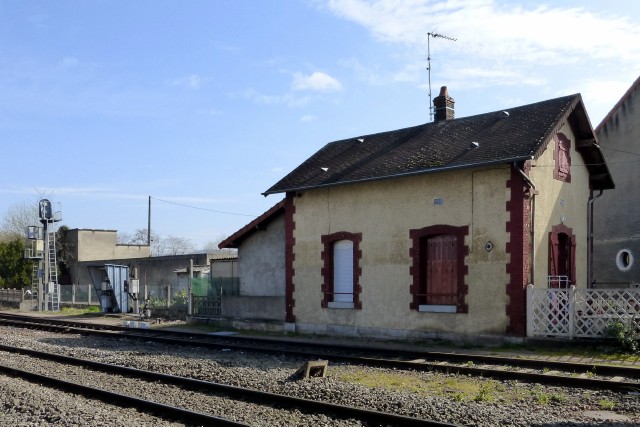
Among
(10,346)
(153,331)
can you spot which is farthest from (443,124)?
(10,346)

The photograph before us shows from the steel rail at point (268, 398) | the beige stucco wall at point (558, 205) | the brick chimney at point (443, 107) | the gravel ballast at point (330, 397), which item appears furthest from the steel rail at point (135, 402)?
the brick chimney at point (443, 107)

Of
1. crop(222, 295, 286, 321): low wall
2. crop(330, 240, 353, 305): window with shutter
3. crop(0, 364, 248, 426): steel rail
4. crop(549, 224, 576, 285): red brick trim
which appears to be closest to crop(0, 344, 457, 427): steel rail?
crop(0, 364, 248, 426): steel rail

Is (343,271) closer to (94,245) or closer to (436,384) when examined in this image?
(436,384)

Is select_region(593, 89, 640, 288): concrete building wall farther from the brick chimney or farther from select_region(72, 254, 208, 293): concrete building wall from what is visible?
select_region(72, 254, 208, 293): concrete building wall

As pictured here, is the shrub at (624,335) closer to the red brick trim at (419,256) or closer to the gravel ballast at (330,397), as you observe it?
the red brick trim at (419,256)

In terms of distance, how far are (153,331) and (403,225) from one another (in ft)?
30.4

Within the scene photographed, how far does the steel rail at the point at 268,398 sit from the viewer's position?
7875 mm

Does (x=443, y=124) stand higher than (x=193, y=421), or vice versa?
(x=443, y=124)

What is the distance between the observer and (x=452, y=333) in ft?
53.3

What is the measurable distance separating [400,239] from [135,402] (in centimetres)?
1001

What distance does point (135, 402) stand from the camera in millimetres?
9281

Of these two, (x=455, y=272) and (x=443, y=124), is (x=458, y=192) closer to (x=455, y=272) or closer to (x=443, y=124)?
(x=455, y=272)

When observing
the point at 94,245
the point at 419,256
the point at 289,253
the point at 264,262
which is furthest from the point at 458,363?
the point at 94,245

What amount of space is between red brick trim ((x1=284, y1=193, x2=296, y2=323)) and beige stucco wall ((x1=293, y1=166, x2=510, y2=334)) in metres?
0.18
